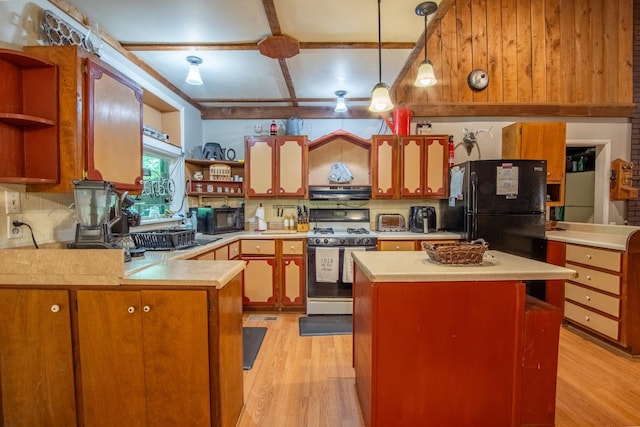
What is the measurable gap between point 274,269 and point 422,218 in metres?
1.87

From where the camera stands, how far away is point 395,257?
1.77 meters

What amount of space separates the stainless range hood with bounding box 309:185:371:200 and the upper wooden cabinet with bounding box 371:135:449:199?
0.40 feet

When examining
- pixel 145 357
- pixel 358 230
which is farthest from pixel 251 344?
pixel 358 230

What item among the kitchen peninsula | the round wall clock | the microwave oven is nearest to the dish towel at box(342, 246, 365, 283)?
the microwave oven

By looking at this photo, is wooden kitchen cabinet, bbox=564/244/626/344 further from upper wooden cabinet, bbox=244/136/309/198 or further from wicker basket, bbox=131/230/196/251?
wicker basket, bbox=131/230/196/251

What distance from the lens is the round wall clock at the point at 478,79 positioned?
11.9 ft

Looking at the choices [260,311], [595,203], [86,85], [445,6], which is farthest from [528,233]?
[86,85]

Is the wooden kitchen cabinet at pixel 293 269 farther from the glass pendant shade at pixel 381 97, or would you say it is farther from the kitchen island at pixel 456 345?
the kitchen island at pixel 456 345

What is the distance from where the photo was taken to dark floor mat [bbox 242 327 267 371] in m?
2.31

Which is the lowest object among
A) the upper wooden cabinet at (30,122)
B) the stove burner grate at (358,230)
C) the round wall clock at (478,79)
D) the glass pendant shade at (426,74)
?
the stove burner grate at (358,230)

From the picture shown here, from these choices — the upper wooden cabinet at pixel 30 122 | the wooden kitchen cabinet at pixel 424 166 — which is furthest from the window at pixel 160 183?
the wooden kitchen cabinet at pixel 424 166

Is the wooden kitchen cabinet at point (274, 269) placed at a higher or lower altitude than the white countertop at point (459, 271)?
lower

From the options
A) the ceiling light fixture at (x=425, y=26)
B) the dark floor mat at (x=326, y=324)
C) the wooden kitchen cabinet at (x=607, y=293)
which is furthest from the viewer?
the dark floor mat at (x=326, y=324)

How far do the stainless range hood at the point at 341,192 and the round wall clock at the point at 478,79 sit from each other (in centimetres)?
184
